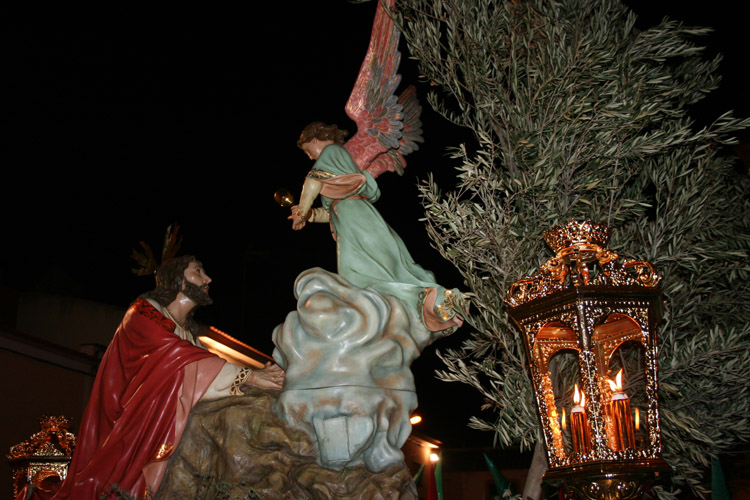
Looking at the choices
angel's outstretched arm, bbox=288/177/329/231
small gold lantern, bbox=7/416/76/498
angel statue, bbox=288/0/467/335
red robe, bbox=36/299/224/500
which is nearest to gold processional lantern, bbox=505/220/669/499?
angel statue, bbox=288/0/467/335

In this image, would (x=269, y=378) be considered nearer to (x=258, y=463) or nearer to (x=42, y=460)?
(x=258, y=463)

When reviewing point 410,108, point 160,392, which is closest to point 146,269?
point 160,392

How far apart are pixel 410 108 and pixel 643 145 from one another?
106 inches

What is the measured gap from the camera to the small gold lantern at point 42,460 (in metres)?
7.70

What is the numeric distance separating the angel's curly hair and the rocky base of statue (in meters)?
2.58

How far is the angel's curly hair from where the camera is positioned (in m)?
7.67

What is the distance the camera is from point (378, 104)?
777 cm

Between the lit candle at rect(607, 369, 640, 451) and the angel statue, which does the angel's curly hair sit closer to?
the angel statue

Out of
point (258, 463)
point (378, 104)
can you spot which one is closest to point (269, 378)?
point (258, 463)

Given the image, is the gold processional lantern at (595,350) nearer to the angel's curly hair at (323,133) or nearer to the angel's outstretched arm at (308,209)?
the angel's outstretched arm at (308,209)

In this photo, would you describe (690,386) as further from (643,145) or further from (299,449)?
(299,449)

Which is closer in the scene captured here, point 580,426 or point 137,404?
point 580,426

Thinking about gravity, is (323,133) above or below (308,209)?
above

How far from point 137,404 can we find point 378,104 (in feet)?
12.1
